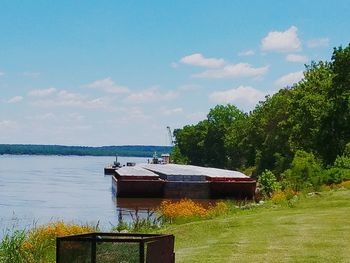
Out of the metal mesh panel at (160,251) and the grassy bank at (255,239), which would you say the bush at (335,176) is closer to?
the grassy bank at (255,239)

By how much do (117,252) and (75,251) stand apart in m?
0.47

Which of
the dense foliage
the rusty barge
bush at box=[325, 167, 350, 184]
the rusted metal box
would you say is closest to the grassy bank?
the rusted metal box

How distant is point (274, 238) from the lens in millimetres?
18281

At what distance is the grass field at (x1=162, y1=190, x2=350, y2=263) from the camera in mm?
15289

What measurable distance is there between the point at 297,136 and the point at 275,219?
48.7 meters

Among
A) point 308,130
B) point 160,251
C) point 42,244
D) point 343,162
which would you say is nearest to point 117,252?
point 160,251

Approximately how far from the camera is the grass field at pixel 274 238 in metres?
15.3

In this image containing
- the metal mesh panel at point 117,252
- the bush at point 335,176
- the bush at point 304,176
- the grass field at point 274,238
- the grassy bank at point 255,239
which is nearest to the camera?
the metal mesh panel at point 117,252

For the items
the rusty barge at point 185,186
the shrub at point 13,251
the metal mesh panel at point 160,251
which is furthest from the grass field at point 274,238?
the rusty barge at point 185,186

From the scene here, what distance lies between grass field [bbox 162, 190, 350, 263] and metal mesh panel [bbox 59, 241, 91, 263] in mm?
7972

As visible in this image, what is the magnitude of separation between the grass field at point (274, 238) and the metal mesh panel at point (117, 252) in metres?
7.92

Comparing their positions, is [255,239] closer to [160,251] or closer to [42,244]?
[42,244]

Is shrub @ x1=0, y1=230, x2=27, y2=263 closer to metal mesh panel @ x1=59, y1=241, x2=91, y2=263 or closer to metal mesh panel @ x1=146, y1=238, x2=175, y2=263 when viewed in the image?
metal mesh panel @ x1=59, y1=241, x2=91, y2=263

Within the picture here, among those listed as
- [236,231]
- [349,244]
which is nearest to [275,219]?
[236,231]
